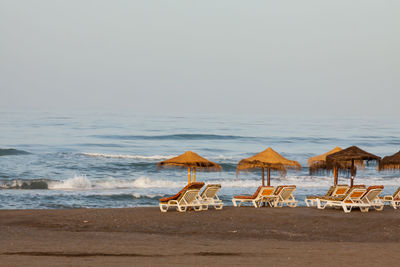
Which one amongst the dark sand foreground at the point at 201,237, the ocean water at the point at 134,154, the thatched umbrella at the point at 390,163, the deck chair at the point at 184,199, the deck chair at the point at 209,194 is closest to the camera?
the dark sand foreground at the point at 201,237

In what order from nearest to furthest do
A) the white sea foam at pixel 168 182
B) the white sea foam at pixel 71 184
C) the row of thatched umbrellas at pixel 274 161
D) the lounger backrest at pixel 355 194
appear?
1. the lounger backrest at pixel 355 194
2. the row of thatched umbrellas at pixel 274 161
3. the white sea foam at pixel 71 184
4. the white sea foam at pixel 168 182

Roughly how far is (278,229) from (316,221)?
1118mm

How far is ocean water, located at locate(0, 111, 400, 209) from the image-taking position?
22.4m

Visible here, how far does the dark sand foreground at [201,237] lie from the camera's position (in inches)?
287

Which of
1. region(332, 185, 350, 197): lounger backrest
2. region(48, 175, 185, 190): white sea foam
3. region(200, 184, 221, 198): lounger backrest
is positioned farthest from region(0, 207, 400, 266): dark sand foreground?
region(48, 175, 185, 190): white sea foam

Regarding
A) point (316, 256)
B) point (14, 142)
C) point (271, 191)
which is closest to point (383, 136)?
point (14, 142)

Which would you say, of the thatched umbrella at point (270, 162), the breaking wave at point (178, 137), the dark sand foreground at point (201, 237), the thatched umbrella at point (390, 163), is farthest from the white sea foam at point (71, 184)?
the breaking wave at point (178, 137)

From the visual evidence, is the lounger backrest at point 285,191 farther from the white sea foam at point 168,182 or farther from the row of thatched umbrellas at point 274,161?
the white sea foam at point 168,182

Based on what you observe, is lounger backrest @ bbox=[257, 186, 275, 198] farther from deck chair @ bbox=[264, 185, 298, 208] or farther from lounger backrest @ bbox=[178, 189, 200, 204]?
lounger backrest @ bbox=[178, 189, 200, 204]

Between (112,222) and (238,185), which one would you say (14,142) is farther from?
(112,222)

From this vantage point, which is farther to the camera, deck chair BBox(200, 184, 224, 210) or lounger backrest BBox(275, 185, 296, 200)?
lounger backrest BBox(275, 185, 296, 200)

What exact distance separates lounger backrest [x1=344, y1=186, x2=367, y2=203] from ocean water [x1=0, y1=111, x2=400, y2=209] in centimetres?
A: 506

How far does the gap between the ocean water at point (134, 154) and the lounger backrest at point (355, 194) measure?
506 centimetres

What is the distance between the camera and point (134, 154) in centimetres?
4022
